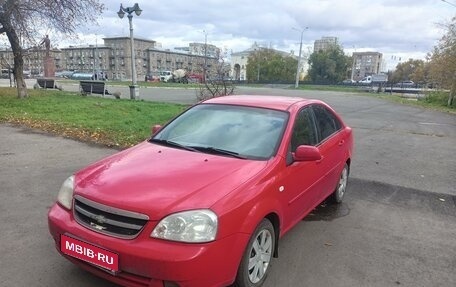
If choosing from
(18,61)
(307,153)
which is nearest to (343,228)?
(307,153)

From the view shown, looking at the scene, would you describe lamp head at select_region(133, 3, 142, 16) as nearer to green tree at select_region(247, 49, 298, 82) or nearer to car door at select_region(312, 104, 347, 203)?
car door at select_region(312, 104, 347, 203)

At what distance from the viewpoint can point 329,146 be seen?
4801 mm

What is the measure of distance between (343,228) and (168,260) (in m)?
2.77

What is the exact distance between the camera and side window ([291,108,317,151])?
4.00 m

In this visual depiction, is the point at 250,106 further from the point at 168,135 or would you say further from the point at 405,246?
the point at 405,246

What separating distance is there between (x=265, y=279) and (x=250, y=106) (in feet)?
5.95

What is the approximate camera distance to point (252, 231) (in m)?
3.02

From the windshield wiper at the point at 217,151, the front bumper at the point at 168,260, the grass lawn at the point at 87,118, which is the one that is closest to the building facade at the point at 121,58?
the grass lawn at the point at 87,118

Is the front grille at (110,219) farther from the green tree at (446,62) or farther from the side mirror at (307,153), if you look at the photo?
the green tree at (446,62)

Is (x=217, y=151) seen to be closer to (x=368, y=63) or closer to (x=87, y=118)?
(x=87, y=118)

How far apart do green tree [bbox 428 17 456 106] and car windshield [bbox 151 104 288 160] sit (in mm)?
28236

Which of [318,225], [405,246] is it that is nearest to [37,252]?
[318,225]

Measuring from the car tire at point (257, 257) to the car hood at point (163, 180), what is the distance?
0.44 m

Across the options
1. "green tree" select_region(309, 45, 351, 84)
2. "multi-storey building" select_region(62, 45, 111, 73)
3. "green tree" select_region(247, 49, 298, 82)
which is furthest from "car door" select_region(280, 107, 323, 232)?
"multi-storey building" select_region(62, 45, 111, 73)
